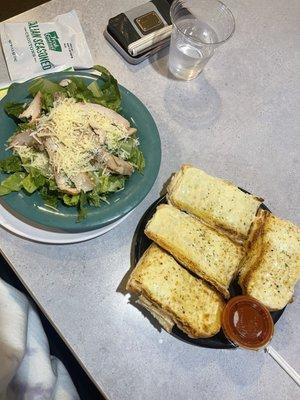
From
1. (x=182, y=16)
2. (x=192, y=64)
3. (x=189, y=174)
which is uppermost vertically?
(x=182, y=16)

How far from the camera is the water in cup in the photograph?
4.27 feet

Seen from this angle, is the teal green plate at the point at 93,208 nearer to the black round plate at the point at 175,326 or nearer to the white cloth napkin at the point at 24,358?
the black round plate at the point at 175,326

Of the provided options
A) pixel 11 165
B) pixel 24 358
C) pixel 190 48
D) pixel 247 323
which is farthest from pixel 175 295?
pixel 190 48

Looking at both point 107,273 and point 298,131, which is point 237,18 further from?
point 107,273

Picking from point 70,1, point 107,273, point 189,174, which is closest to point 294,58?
point 189,174

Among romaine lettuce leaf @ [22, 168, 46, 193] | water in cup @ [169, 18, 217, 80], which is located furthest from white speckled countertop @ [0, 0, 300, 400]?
romaine lettuce leaf @ [22, 168, 46, 193]

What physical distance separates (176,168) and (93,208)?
0.33m

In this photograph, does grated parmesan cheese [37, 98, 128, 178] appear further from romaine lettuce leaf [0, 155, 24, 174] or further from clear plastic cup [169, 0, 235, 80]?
clear plastic cup [169, 0, 235, 80]

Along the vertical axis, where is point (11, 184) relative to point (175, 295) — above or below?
above

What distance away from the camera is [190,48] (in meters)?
1.33

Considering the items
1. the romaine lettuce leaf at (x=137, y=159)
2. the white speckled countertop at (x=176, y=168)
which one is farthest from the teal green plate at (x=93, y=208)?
the white speckled countertop at (x=176, y=168)

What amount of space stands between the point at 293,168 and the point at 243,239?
35cm

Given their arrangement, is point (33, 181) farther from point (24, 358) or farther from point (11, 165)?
point (24, 358)

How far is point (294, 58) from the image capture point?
4.91ft
